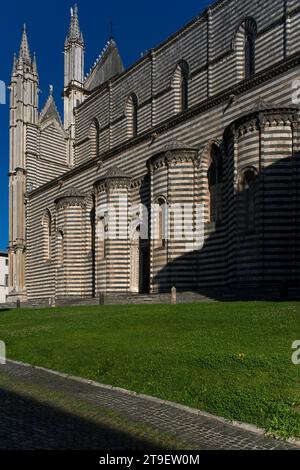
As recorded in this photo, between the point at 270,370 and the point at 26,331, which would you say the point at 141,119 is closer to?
the point at 26,331

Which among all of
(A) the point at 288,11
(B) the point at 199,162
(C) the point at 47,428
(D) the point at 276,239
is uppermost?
(A) the point at 288,11

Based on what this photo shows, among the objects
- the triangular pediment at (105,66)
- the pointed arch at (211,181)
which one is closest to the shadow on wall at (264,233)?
the pointed arch at (211,181)

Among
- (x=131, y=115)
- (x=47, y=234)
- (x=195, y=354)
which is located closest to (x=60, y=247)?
(x=47, y=234)

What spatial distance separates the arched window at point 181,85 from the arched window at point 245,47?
454 centimetres

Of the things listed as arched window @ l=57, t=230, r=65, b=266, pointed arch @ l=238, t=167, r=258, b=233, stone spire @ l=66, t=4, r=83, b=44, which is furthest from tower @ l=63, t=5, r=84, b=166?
pointed arch @ l=238, t=167, r=258, b=233

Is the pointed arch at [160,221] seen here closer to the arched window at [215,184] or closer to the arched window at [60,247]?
the arched window at [215,184]

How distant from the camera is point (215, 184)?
80.6 ft

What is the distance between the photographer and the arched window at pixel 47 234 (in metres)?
39.2

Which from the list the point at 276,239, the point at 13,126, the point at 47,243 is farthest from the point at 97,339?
the point at 13,126

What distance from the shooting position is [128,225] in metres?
29.7

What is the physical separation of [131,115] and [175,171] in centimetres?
1259

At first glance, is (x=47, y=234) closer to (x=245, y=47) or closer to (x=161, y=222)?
(x=161, y=222)

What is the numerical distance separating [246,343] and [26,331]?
7.67 m

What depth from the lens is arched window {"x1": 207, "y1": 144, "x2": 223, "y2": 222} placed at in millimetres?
24234
